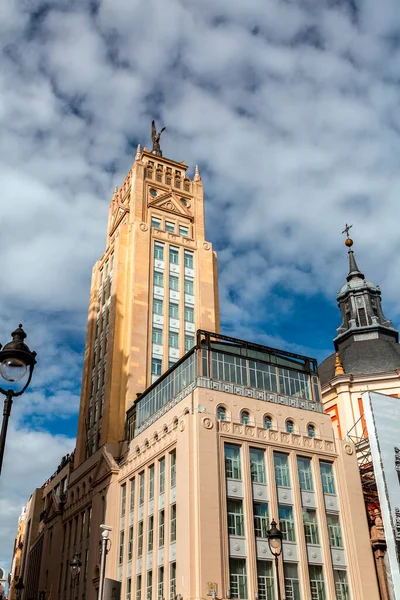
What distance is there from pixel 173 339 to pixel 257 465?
75.7 feet

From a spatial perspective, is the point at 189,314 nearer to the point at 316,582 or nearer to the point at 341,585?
the point at 316,582

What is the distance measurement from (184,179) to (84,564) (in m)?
49.7

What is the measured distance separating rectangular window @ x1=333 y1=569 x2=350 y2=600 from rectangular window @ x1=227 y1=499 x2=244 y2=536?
807 centimetres

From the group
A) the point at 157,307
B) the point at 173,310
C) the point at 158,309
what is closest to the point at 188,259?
the point at 173,310

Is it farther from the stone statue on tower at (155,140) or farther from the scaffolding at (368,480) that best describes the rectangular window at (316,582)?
→ the stone statue on tower at (155,140)

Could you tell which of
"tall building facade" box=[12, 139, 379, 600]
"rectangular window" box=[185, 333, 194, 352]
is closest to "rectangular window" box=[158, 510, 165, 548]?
"tall building facade" box=[12, 139, 379, 600]

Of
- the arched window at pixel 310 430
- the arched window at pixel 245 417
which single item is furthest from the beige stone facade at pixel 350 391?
the arched window at pixel 245 417

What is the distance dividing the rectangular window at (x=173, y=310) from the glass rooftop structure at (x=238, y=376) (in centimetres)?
1439

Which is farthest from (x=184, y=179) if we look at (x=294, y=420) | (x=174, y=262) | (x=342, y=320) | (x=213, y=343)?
(x=294, y=420)

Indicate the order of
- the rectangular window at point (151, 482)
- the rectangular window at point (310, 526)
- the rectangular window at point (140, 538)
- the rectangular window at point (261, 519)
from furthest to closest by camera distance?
the rectangular window at point (151, 482), the rectangular window at point (140, 538), the rectangular window at point (310, 526), the rectangular window at point (261, 519)

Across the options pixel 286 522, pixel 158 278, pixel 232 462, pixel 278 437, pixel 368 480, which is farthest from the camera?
pixel 158 278

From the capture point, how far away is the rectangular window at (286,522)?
4238 cm

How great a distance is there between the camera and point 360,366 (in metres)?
73.4

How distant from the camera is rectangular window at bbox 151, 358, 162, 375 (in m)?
61.9
